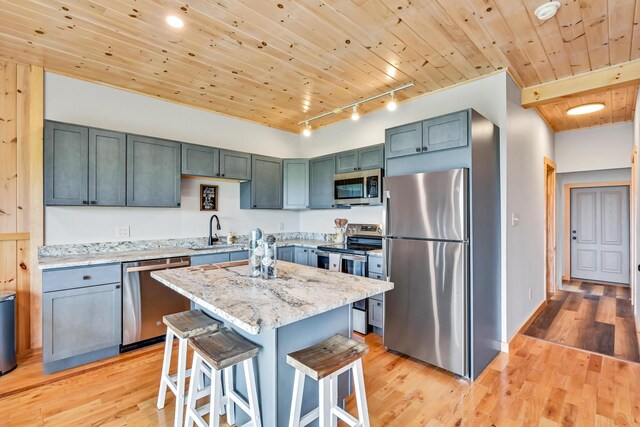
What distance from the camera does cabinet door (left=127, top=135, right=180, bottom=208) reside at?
10.6 ft

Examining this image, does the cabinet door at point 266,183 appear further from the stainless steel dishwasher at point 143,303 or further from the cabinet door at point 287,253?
the stainless steel dishwasher at point 143,303

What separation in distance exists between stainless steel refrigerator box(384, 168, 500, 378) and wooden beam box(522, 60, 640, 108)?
5.33ft

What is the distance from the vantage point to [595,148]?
194 inches

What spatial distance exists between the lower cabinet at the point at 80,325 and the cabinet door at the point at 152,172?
93 cm

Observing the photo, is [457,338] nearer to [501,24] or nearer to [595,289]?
[501,24]

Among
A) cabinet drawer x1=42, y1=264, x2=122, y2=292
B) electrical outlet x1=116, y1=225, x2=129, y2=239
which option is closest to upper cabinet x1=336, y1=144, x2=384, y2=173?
electrical outlet x1=116, y1=225, x2=129, y2=239

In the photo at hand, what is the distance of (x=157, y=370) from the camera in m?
2.63

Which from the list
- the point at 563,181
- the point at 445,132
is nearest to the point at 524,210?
the point at 445,132

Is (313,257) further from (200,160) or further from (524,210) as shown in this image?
(524,210)

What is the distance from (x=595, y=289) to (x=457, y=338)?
4547 millimetres

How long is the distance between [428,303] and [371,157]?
1.87 meters

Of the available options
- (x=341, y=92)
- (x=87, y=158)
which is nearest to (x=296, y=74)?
(x=341, y=92)

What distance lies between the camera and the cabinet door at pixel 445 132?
2570 mm

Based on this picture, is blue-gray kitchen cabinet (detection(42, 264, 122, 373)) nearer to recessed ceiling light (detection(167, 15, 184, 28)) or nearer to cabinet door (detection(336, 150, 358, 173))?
recessed ceiling light (detection(167, 15, 184, 28))
